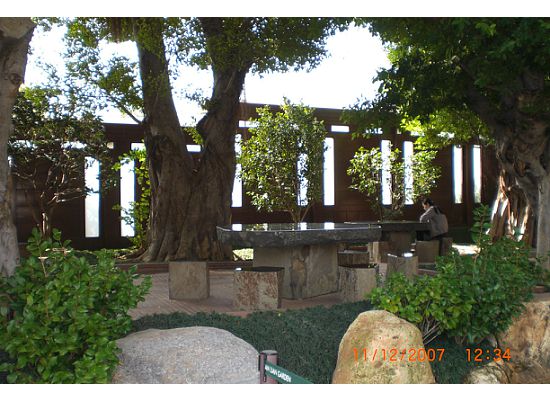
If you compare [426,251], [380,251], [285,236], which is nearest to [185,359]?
[285,236]

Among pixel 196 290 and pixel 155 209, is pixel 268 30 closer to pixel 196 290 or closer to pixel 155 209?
pixel 155 209

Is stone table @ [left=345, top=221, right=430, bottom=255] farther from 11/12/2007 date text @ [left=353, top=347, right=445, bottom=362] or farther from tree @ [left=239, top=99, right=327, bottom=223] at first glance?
11/12/2007 date text @ [left=353, top=347, right=445, bottom=362]

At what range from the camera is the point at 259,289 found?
6.70 metres

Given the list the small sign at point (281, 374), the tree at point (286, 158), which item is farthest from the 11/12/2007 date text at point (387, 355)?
the tree at point (286, 158)

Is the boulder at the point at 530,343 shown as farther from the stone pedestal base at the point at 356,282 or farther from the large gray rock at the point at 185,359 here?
the large gray rock at the point at 185,359

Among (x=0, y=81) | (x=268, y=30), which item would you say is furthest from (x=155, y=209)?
(x=0, y=81)

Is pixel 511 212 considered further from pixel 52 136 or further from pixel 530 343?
pixel 52 136

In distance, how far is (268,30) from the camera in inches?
421

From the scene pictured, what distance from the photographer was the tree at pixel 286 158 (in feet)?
46.5

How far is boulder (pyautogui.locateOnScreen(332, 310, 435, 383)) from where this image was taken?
14.1 feet

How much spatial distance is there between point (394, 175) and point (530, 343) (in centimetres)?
1153

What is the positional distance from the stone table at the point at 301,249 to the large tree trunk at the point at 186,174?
13.4 feet

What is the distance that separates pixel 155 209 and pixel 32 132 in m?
2.89

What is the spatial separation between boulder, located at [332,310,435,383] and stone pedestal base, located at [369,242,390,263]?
7.59m
